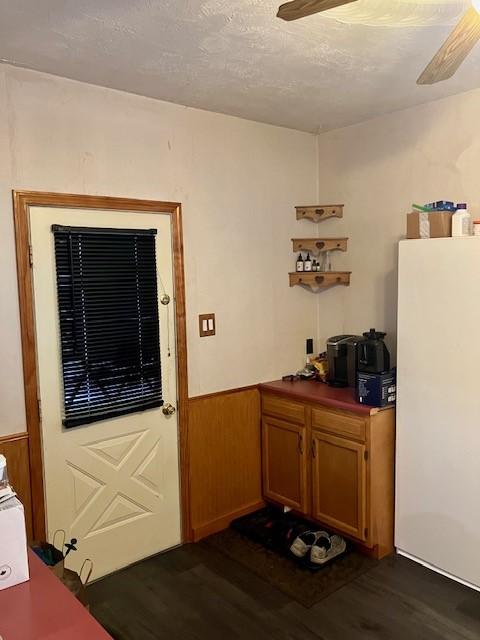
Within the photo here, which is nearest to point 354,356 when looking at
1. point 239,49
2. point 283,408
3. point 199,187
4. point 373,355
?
point 373,355

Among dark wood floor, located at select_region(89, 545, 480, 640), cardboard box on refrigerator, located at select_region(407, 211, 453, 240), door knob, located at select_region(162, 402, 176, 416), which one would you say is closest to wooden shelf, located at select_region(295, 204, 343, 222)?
cardboard box on refrigerator, located at select_region(407, 211, 453, 240)

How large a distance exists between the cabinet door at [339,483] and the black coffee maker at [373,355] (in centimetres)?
44

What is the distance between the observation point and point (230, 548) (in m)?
3.20

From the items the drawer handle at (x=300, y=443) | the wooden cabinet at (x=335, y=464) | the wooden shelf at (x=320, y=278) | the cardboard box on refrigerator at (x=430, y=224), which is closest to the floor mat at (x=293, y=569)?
the wooden cabinet at (x=335, y=464)

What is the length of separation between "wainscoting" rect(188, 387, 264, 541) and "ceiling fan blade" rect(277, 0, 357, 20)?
2.23 meters

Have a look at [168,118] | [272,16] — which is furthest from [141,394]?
[272,16]

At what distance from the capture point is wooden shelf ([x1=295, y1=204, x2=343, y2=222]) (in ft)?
12.1

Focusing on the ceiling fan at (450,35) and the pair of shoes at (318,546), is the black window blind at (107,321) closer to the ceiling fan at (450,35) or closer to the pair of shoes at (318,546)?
the pair of shoes at (318,546)

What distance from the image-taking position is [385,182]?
3418 millimetres

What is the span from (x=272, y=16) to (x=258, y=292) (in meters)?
1.82

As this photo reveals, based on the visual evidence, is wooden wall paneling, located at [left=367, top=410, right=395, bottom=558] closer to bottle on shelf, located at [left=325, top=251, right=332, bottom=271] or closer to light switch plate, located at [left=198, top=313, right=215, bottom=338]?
light switch plate, located at [left=198, top=313, right=215, bottom=338]

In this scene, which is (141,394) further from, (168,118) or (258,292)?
(168,118)

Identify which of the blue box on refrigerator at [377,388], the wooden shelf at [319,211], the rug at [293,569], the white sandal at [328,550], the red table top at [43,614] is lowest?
the rug at [293,569]

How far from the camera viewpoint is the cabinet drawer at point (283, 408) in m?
3.33
